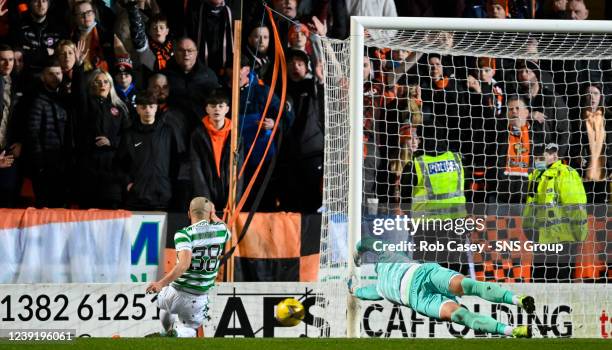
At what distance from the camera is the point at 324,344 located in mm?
7547

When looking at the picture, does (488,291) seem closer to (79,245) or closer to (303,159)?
(303,159)

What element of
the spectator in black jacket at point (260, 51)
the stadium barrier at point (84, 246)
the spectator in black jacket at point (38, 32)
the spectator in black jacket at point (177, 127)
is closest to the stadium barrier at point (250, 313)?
the stadium barrier at point (84, 246)

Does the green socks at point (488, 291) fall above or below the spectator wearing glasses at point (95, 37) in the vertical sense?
below

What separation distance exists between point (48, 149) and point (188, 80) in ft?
5.10

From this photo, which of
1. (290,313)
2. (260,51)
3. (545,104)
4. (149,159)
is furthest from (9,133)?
(545,104)

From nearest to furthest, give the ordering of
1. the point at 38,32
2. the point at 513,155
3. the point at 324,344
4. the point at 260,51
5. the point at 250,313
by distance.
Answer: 1. the point at 324,344
2. the point at 250,313
3. the point at 513,155
4. the point at 38,32
5. the point at 260,51

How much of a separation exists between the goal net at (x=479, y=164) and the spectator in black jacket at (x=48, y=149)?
2.98m

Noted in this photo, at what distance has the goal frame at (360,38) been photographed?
8.50m

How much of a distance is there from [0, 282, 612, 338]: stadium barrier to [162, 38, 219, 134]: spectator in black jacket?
2.24 meters

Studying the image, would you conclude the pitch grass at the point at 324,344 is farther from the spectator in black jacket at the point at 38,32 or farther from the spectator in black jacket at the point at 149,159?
the spectator in black jacket at the point at 38,32

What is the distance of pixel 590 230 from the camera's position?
933cm

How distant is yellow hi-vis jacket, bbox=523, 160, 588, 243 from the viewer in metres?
9.30

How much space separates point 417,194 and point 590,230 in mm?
1558

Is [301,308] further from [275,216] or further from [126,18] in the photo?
[126,18]
